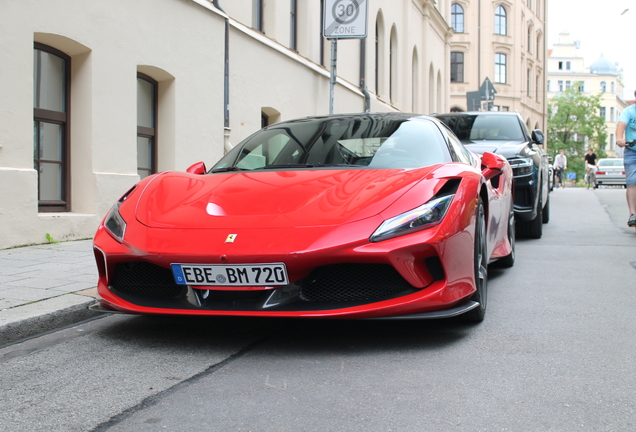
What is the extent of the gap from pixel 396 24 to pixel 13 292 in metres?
21.3

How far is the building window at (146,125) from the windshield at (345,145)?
5.18 m

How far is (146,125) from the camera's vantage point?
9.96m

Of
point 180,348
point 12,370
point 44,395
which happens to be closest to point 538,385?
point 180,348

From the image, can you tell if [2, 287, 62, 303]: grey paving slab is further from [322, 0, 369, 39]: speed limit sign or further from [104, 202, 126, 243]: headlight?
[322, 0, 369, 39]: speed limit sign

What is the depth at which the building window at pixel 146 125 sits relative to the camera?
9.80 m

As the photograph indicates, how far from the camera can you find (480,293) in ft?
12.8

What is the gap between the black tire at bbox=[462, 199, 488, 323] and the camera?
3.79 m

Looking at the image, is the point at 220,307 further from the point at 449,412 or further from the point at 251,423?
the point at 449,412

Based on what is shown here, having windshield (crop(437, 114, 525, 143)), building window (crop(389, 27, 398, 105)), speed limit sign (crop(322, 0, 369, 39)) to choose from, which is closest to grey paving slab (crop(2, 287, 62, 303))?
windshield (crop(437, 114, 525, 143))

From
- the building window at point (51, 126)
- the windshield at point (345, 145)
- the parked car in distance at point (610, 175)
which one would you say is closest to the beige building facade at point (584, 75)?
the parked car in distance at point (610, 175)

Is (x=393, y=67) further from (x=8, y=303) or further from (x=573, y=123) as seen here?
(x=573, y=123)

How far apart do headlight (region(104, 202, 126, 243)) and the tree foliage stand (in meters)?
78.4

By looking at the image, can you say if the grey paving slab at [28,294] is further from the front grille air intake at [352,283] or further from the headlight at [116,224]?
the front grille air intake at [352,283]

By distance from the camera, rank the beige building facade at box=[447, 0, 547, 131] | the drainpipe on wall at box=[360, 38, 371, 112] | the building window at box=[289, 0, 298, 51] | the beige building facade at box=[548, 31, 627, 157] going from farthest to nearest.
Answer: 1. the beige building facade at box=[548, 31, 627, 157]
2. the beige building facade at box=[447, 0, 547, 131]
3. the drainpipe on wall at box=[360, 38, 371, 112]
4. the building window at box=[289, 0, 298, 51]
